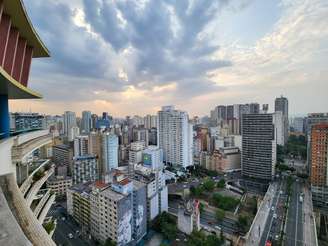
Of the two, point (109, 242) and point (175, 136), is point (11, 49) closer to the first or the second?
point (109, 242)

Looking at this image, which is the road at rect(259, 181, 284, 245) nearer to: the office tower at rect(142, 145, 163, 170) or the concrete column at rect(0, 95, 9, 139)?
the office tower at rect(142, 145, 163, 170)

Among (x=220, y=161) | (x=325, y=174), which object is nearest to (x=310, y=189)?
(x=325, y=174)


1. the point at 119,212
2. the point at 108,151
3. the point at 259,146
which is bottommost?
the point at 119,212

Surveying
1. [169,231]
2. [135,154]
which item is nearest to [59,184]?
[135,154]

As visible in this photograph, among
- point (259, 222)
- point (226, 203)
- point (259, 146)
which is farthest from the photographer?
point (259, 146)

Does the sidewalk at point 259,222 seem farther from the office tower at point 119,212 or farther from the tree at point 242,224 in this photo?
the office tower at point 119,212

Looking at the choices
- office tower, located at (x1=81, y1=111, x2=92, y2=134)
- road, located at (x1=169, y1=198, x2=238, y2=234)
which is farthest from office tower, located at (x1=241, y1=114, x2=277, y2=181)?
office tower, located at (x1=81, y1=111, x2=92, y2=134)
